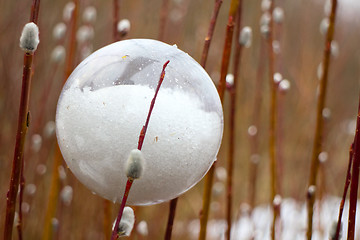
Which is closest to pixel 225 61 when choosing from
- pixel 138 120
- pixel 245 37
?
pixel 245 37

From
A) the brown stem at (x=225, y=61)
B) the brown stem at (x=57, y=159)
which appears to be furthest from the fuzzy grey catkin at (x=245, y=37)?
the brown stem at (x=57, y=159)

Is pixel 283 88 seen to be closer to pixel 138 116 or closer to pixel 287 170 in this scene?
pixel 138 116

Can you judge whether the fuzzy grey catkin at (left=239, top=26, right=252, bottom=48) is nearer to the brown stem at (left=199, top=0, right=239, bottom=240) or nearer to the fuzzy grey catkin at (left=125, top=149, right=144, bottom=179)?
the brown stem at (left=199, top=0, right=239, bottom=240)

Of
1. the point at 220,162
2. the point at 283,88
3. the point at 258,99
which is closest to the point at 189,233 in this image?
the point at 220,162

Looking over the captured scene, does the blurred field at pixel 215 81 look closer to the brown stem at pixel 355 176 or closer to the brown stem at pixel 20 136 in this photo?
the brown stem at pixel 355 176

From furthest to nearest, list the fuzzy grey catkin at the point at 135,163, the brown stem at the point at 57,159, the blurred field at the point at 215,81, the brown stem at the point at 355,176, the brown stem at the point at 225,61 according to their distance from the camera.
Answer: the blurred field at the point at 215,81 → the brown stem at the point at 57,159 → the brown stem at the point at 225,61 → the brown stem at the point at 355,176 → the fuzzy grey catkin at the point at 135,163

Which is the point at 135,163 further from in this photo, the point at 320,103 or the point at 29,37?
the point at 320,103
